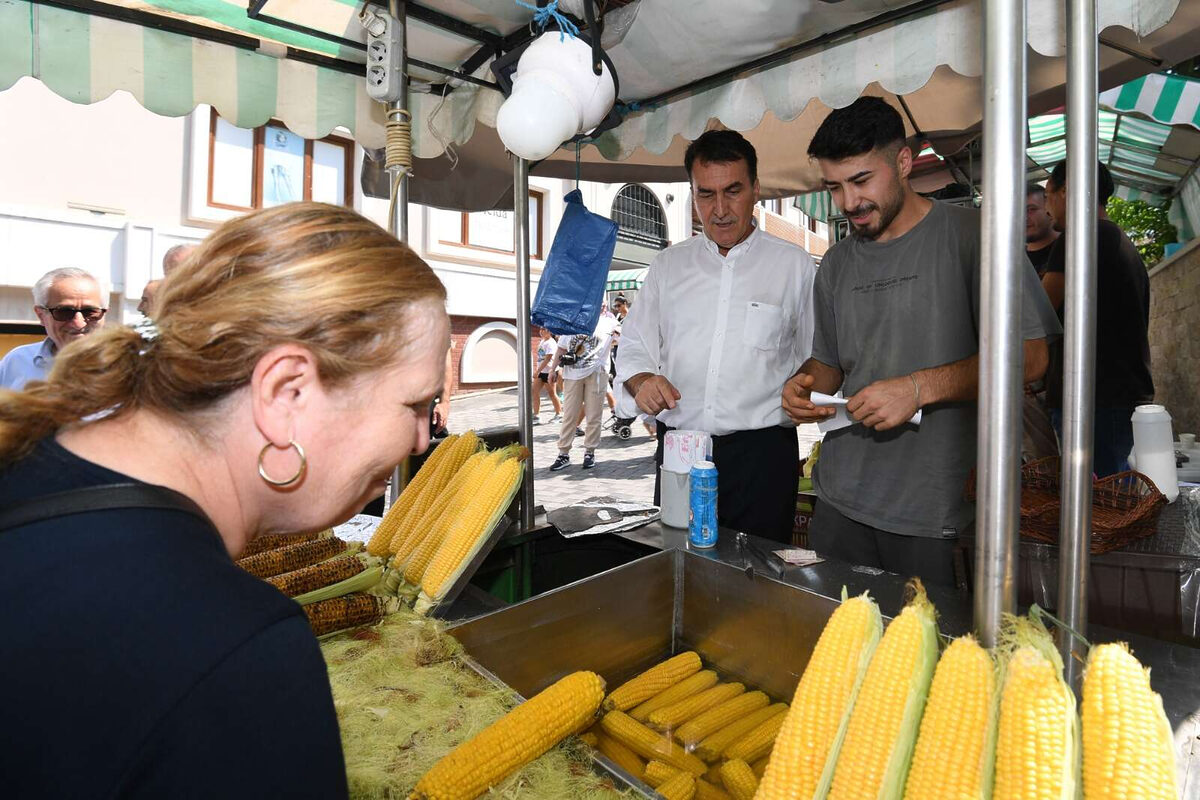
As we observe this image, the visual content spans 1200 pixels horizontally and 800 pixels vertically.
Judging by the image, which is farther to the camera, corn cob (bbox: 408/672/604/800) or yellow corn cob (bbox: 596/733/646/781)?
yellow corn cob (bbox: 596/733/646/781)


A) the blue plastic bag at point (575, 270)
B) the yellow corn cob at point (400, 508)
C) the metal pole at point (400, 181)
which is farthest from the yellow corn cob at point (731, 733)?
the blue plastic bag at point (575, 270)

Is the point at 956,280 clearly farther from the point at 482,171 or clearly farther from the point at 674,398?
the point at 482,171

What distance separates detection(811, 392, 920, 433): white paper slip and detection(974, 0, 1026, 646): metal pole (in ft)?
3.57

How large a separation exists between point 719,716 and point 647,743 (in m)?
0.24

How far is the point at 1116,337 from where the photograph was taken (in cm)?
402

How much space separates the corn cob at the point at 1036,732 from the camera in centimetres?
85

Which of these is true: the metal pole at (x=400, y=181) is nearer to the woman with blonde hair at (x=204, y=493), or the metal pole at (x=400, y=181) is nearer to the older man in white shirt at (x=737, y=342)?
the older man in white shirt at (x=737, y=342)

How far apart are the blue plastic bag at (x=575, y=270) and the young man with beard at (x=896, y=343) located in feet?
4.14

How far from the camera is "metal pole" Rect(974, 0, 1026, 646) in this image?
1.02 meters

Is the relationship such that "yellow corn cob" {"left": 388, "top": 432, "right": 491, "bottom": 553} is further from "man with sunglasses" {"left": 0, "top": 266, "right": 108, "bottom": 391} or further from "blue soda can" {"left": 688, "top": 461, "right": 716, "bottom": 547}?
"man with sunglasses" {"left": 0, "top": 266, "right": 108, "bottom": 391}

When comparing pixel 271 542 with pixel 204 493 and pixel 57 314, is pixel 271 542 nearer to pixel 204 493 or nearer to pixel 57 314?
pixel 204 493

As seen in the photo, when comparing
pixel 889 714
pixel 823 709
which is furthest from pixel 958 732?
pixel 823 709

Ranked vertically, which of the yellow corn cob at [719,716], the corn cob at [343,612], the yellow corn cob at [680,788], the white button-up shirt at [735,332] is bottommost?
the yellow corn cob at [680,788]

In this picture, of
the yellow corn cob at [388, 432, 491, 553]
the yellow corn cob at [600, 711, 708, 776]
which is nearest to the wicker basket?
the yellow corn cob at [600, 711, 708, 776]
